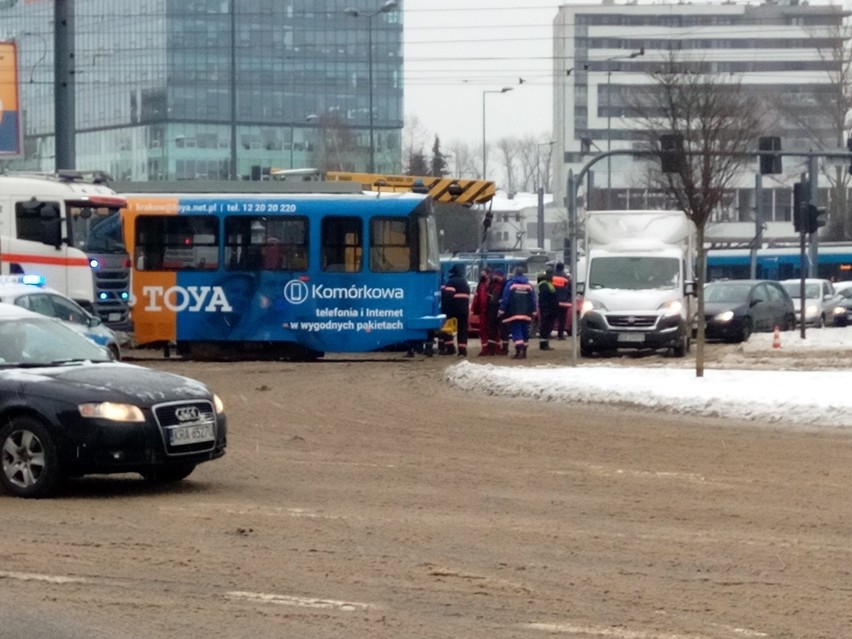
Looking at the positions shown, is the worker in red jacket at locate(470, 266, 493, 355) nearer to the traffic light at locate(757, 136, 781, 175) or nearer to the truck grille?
the truck grille

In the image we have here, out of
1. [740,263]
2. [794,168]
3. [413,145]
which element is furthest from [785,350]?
[413,145]

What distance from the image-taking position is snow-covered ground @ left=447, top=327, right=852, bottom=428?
18.1 meters

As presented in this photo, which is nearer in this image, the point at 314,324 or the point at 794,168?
the point at 314,324

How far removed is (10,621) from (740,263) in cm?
6189

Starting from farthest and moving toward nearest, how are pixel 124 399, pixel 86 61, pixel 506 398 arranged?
1. pixel 86 61
2. pixel 506 398
3. pixel 124 399

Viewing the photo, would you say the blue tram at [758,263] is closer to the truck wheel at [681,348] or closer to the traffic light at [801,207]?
the traffic light at [801,207]

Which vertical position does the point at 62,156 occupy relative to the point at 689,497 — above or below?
above

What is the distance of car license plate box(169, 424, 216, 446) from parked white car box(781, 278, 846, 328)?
1322 inches

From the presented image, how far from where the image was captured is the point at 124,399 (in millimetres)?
11656

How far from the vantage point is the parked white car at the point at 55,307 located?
2272 cm

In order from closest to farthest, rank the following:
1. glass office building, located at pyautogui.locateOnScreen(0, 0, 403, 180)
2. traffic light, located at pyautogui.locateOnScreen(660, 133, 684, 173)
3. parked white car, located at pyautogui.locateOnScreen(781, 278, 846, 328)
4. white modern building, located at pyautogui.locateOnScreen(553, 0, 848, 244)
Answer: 1. traffic light, located at pyautogui.locateOnScreen(660, 133, 684, 173)
2. parked white car, located at pyautogui.locateOnScreen(781, 278, 846, 328)
3. glass office building, located at pyautogui.locateOnScreen(0, 0, 403, 180)
4. white modern building, located at pyautogui.locateOnScreen(553, 0, 848, 244)

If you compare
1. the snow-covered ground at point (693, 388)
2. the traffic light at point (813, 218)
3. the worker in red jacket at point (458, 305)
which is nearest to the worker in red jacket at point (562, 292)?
the worker in red jacket at point (458, 305)

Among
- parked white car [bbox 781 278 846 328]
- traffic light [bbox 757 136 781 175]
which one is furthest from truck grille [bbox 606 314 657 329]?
parked white car [bbox 781 278 846 328]

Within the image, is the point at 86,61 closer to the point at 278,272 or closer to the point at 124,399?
the point at 278,272
